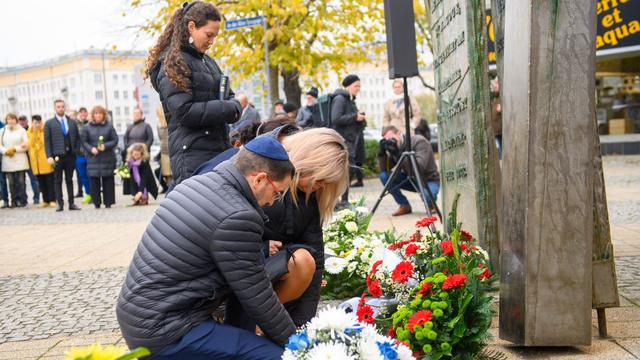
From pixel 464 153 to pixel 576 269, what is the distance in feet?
5.86

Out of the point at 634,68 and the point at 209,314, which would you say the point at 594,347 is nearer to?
the point at 209,314

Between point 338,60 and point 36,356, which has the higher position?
point 338,60

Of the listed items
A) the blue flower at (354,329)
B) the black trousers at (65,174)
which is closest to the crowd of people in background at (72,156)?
the black trousers at (65,174)

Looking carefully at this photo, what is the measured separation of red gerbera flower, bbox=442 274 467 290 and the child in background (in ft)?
39.8

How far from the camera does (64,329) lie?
16.5 feet

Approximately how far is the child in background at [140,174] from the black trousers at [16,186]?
2.83 metres

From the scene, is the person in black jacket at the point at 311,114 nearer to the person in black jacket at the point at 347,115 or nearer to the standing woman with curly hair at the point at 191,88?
the person in black jacket at the point at 347,115

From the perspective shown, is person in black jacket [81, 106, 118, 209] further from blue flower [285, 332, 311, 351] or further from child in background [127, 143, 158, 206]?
blue flower [285, 332, 311, 351]

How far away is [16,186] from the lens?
1680 cm

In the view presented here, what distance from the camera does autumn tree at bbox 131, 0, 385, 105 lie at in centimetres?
1930

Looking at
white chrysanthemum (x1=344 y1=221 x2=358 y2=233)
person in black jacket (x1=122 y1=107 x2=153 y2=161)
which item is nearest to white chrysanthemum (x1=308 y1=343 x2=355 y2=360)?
white chrysanthemum (x1=344 y1=221 x2=358 y2=233)

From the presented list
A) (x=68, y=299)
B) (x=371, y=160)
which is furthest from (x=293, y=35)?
(x=68, y=299)

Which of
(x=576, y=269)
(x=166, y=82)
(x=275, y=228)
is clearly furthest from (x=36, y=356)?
(x=576, y=269)

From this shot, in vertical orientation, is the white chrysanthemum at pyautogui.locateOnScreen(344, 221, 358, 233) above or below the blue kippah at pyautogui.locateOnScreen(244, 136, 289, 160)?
below
